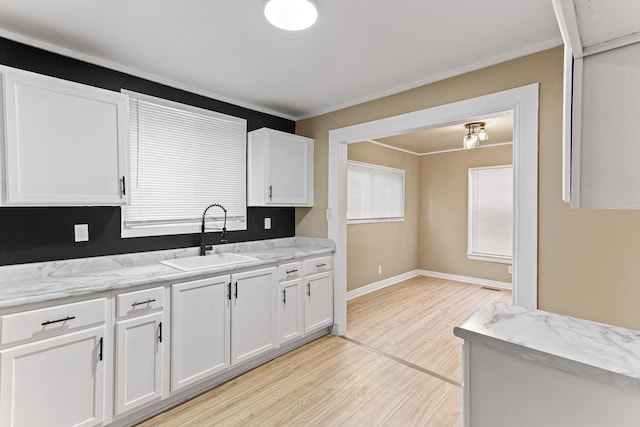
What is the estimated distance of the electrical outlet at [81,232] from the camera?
7.29 ft

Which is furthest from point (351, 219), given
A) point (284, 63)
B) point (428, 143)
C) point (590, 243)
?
point (590, 243)

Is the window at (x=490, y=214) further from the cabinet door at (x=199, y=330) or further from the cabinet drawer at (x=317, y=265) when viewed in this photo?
the cabinet door at (x=199, y=330)

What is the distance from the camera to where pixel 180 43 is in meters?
2.11

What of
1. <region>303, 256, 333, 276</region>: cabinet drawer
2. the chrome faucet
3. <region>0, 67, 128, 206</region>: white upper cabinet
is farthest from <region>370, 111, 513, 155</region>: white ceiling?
<region>0, 67, 128, 206</region>: white upper cabinet

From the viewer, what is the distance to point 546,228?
2104 mm

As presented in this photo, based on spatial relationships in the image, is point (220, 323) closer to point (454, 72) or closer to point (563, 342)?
point (563, 342)

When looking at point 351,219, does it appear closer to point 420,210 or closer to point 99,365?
point 420,210

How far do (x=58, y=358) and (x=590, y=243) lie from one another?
3.22 metres

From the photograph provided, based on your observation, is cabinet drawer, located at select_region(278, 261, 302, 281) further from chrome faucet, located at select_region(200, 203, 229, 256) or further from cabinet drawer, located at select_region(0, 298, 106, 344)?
cabinet drawer, located at select_region(0, 298, 106, 344)

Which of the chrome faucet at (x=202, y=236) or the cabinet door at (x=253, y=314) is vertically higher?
the chrome faucet at (x=202, y=236)

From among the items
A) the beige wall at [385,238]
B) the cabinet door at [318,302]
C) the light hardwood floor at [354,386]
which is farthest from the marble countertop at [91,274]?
the beige wall at [385,238]

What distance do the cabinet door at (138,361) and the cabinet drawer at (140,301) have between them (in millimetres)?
53

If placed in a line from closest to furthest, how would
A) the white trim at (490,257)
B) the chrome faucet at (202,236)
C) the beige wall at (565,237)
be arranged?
the beige wall at (565,237)
the chrome faucet at (202,236)
the white trim at (490,257)

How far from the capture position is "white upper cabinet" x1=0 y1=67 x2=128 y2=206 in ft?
5.81
